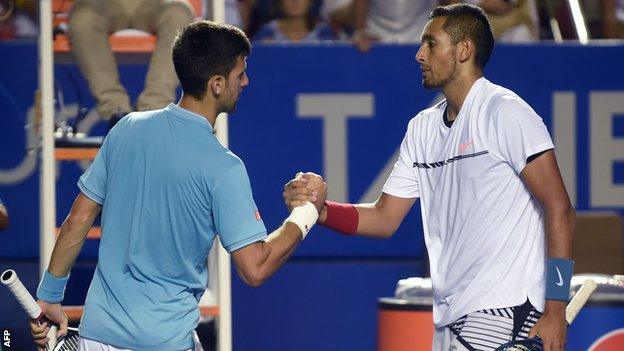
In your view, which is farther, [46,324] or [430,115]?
[430,115]

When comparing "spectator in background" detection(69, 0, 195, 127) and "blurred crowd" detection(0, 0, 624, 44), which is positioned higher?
"blurred crowd" detection(0, 0, 624, 44)

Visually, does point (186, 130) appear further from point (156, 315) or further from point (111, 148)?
point (156, 315)

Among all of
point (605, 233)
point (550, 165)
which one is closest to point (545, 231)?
point (550, 165)

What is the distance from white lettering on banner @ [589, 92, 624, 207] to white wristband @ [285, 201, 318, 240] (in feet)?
13.8

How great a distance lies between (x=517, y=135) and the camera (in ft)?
16.0

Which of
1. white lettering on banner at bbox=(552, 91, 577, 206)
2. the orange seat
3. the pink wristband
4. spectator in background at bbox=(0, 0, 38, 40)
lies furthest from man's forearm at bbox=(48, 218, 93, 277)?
white lettering on banner at bbox=(552, 91, 577, 206)

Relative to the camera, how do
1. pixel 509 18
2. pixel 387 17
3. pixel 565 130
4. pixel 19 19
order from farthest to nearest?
pixel 509 18, pixel 387 17, pixel 19 19, pixel 565 130

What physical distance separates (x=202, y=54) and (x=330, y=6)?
4495 millimetres

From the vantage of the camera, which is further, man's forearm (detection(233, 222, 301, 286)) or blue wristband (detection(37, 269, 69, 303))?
blue wristband (detection(37, 269, 69, 303))

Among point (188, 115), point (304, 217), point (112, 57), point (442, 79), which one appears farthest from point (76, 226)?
point (112, 57)

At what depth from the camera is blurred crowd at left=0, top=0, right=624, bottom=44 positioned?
8938 millimetres

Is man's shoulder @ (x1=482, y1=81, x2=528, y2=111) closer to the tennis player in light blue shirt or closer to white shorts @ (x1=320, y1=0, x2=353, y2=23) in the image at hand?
the tennis player in light blue shirt

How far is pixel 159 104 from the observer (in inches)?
284

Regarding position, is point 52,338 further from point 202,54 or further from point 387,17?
point 387,17
